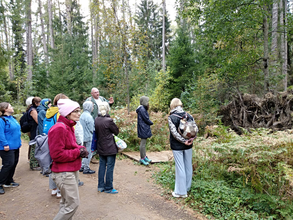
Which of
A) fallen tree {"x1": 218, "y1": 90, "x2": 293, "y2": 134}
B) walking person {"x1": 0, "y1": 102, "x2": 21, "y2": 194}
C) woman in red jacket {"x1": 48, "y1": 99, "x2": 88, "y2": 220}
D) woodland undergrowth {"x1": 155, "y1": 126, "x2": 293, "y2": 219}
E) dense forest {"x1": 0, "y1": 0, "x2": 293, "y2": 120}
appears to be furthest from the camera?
dense forest {"x1": 0, "y1": 0, "x2": 293, "y2": 120}

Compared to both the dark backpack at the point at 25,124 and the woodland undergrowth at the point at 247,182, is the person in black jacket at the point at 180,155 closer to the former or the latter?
the woodland undergrowth at the point at 247,182

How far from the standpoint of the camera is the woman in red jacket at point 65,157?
9.21 feet

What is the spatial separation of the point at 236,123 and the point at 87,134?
22.7ft

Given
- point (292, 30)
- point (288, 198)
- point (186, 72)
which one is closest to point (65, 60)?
point (186, 72)

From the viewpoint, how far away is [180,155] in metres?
4.47

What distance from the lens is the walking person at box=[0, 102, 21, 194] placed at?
469cm

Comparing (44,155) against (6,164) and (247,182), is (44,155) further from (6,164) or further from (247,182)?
(247,182)

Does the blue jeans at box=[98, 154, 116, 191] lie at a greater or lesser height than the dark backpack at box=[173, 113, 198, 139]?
lesser

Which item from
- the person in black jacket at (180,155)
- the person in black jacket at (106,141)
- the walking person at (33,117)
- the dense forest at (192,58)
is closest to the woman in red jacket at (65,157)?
the person in black jacket at (106,141)

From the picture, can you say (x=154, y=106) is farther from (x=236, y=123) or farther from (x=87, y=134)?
(x=87, y=134)

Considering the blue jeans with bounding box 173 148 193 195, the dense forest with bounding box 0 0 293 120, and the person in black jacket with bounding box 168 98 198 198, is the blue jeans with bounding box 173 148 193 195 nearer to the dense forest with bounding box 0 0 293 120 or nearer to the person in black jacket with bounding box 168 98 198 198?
the person in black jacket with bounding box 168 98 198 198

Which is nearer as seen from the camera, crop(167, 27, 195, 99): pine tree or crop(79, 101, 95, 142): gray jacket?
crop(79, 101, 95, 142): gray jacket

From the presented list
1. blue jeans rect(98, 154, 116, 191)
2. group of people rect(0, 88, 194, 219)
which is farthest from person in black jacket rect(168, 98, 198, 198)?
blue jeans rect(98, 154, 116, 191)

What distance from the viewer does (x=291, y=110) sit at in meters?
8.26
